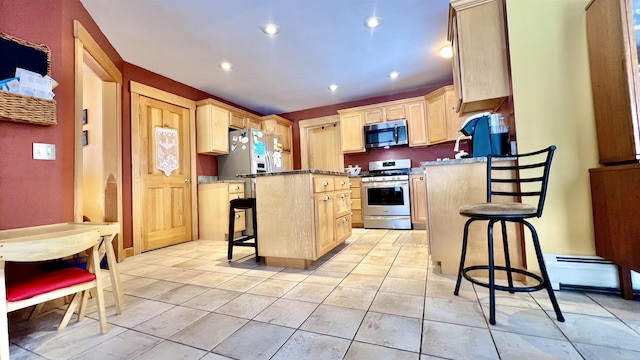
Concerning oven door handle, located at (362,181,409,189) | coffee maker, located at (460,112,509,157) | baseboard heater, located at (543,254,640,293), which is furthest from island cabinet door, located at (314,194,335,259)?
oven door handle, located at (362,181,409,189)

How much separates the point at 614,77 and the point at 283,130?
15.2 ft

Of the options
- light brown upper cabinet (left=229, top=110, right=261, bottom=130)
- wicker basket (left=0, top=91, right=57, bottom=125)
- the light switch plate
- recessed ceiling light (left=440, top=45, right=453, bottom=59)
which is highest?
recessed ceiling light (left=440, top=45, right=453, bottom=59)

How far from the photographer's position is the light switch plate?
1.64 m

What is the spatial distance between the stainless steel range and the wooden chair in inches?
138

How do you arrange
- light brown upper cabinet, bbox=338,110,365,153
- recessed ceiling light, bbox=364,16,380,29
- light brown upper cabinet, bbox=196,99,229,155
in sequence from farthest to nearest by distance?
light brown upper cabinet, bbox=338,110,365,153 → light brown upper cabinet, bbox=196,99,229,155 → recessed ceiling light, bbox=364,16,380,29

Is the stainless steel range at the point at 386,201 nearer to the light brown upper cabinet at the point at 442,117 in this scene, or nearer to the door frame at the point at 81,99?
the light brown upper cabinet at the point at 442,117

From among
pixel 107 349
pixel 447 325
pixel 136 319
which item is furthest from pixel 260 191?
pixel 447 325

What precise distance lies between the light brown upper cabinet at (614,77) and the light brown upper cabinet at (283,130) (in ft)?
13.8

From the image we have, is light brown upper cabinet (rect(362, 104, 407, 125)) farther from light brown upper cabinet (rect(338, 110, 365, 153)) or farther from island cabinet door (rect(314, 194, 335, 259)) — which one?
island cabinet door (rect(314, 194, 335, 259))

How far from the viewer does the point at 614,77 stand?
1.38m

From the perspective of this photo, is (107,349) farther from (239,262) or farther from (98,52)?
(98,52)

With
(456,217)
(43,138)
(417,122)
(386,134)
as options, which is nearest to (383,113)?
(386,134)

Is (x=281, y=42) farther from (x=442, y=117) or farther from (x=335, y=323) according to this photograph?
(x=335, y=323)

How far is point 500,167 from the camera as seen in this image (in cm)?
175
